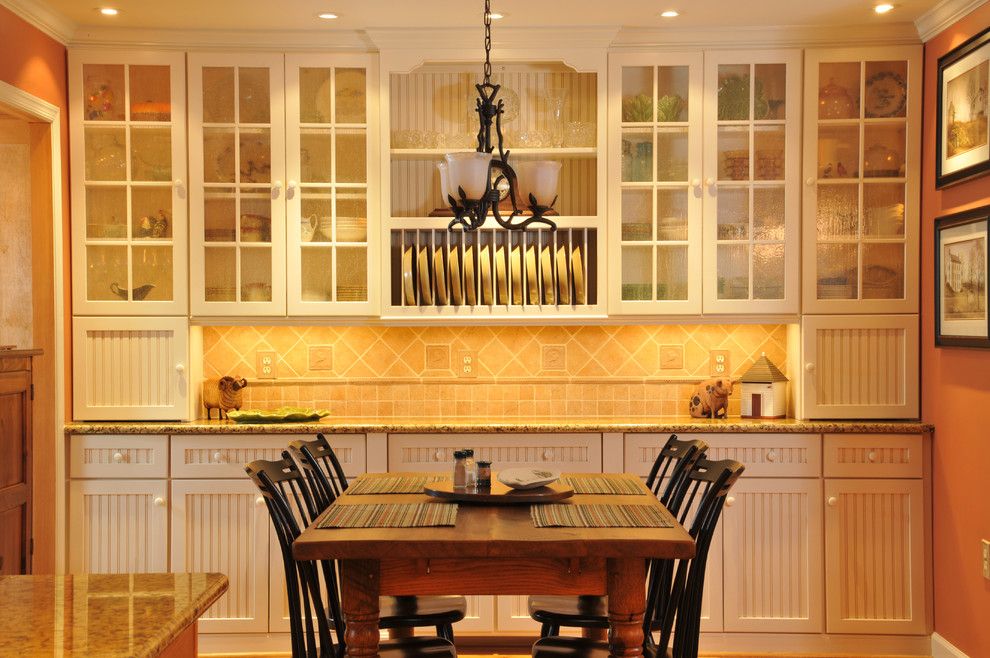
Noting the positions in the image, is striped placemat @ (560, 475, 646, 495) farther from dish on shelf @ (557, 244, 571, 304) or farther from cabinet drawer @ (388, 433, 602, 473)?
dish on shelf @ (557, 244, 571, 304)

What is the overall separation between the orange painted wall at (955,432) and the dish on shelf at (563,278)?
1.55 m

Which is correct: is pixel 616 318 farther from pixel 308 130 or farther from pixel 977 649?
pixel 977 649

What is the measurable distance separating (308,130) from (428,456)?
1549 millimetres

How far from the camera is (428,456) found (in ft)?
14.0

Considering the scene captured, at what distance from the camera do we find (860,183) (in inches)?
170

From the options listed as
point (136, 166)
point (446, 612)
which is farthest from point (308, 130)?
point (446, 612)

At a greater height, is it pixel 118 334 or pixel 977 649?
pixel 118 334

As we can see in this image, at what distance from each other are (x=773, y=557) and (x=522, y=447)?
1.18 meters

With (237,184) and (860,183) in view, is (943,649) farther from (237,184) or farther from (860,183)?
(237,184)

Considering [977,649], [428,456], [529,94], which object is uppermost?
[529,94]

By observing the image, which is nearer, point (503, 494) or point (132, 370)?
point (503, 494)

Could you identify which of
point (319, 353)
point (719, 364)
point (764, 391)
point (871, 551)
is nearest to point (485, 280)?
point (319, 353)

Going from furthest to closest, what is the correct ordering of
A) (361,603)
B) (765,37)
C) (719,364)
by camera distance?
(719,364) < (765,37) < (361,603)

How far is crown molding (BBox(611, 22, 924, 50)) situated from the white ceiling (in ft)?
0.12
